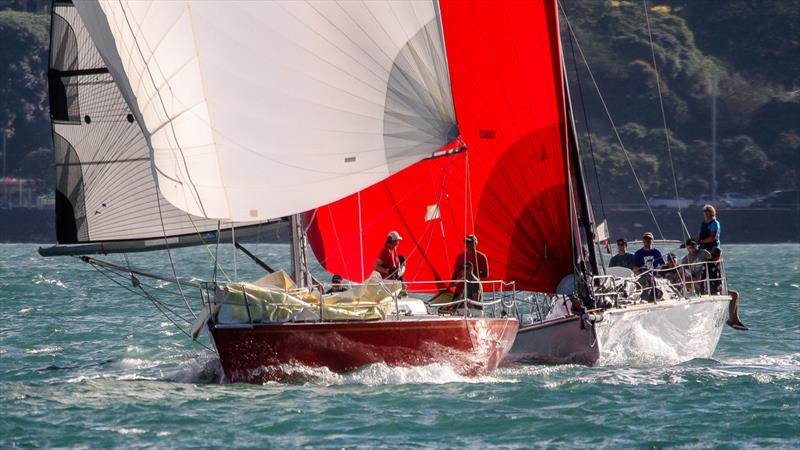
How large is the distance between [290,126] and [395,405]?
252 centimetres

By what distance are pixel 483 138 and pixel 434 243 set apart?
1247 millimetres

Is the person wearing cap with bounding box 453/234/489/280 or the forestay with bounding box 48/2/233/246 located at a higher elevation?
the forestay with bounding box 48/2/233/246

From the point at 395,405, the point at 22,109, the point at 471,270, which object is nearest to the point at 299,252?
the point at 471,270

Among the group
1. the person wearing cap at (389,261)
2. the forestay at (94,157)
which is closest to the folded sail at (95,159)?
the forestay at (94,157)

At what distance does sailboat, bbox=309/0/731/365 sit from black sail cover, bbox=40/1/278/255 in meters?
1.88

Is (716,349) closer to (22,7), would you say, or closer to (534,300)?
(534,300)

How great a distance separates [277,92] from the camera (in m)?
13.0

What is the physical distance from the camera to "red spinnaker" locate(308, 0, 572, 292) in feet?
54.3

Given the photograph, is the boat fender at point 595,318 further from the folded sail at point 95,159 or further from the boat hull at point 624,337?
the folded sail at point 95,159

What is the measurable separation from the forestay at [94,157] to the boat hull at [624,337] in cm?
357

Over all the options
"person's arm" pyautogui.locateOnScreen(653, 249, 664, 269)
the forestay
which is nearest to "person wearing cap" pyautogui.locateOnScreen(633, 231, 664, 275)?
"person's arm" pyautogui.locateOnScreen(653, 249, 664, 269)

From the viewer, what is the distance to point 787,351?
1756 cm

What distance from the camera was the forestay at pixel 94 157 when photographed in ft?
50.1

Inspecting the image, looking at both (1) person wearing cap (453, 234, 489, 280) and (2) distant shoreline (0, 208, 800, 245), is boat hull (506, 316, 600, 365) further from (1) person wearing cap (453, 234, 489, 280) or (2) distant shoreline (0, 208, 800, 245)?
(2) distant shoreline (0, 208, 800, 245)
